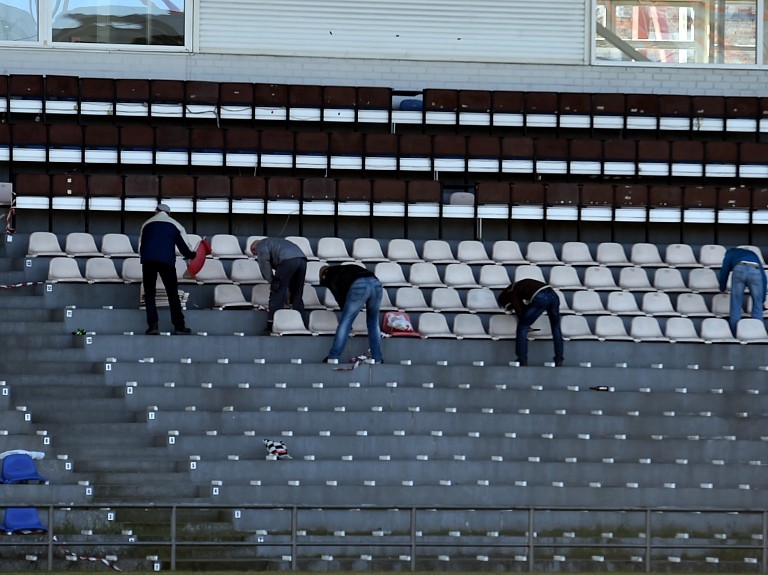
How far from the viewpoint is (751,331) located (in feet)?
40.2

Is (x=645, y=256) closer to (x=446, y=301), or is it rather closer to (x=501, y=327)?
(x=501, y=327)

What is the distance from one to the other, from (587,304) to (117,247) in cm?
488

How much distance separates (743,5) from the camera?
16531 millimetres

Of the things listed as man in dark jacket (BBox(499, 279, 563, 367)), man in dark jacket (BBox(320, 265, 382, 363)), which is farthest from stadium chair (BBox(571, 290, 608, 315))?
man in dark jacket (BBox(320, 265, 382, 363))

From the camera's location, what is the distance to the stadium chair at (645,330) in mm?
12141

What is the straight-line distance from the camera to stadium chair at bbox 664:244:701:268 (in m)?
13.5

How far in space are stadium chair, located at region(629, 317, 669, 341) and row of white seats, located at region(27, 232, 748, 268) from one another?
119cm

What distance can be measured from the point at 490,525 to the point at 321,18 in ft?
28.4

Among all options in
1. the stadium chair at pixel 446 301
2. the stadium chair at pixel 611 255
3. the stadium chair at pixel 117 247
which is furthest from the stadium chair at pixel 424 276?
the stadium chair at pixel 117 247

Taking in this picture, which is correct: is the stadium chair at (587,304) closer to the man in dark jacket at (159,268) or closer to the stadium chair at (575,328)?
the stadium chair at (575,328)

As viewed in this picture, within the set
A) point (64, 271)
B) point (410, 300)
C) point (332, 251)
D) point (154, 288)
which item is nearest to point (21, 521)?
point (154, 288)

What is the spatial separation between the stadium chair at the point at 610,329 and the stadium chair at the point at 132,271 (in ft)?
14.9

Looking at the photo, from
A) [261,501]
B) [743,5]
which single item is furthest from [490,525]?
[743,5]

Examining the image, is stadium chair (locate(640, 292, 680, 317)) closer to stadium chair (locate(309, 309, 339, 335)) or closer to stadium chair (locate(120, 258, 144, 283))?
stadium chair (locate(309, 309, 339, 335))
